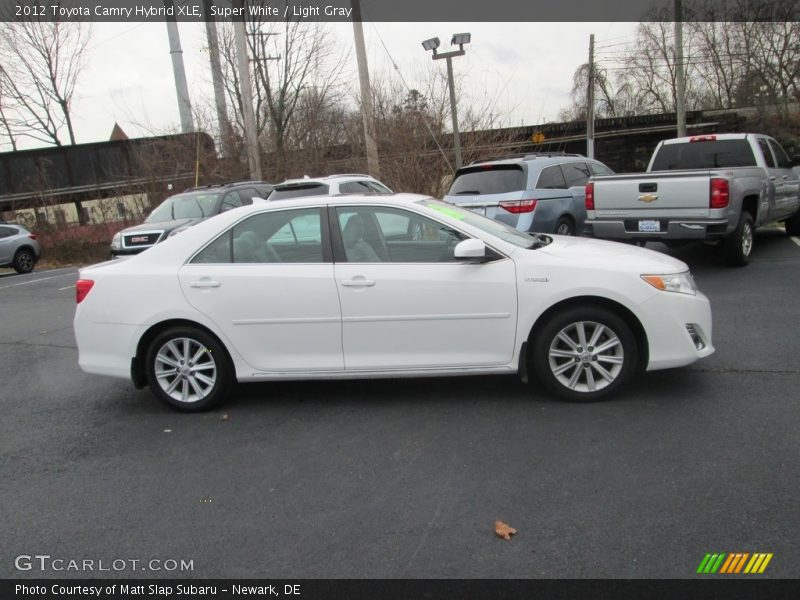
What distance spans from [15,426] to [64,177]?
2365 centimetres

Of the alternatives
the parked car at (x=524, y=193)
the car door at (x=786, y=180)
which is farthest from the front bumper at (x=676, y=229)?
the car door at (x=786, y=180)

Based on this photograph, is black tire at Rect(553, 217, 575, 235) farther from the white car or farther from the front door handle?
the front door handle

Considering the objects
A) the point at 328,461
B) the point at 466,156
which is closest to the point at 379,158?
the point at 466,156

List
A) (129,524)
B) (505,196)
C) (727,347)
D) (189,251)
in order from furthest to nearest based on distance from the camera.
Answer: (505,196) → (727,347) → (189,251) → (129,524)

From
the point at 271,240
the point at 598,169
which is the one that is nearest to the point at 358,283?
the point at 271,240

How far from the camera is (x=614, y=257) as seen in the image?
15.8 ft

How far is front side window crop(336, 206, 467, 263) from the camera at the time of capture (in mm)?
4879

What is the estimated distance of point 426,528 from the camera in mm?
3303

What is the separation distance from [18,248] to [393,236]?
18170 mm

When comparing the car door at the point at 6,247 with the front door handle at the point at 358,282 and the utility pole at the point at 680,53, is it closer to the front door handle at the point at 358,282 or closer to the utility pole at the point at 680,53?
the front door handle at the point at 358,282

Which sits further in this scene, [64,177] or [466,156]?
[64,177]

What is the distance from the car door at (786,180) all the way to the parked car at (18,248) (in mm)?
19195

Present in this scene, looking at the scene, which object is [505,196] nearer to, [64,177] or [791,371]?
[791,371]

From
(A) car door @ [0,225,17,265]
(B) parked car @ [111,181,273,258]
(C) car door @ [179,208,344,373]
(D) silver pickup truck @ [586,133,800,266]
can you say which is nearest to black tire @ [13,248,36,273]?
(A) car door @ [0,225,17,265]
